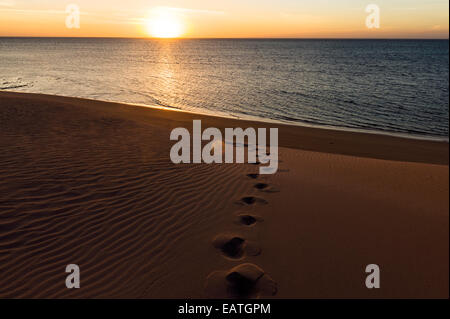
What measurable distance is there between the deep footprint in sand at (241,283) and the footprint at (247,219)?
1.16 m

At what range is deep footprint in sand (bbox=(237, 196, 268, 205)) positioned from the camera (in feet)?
19.7

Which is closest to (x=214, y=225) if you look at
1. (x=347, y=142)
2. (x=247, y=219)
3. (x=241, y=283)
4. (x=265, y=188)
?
(x=247, y=219)

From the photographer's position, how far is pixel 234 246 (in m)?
4.59

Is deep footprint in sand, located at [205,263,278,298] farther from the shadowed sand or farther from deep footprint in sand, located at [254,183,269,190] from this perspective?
deep footprint in sand, located at [254,183,269,190]

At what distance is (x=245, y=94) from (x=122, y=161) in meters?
18.8

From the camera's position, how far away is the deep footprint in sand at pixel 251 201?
236 inches

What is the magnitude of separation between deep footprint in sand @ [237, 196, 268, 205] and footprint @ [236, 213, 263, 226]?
523 millimetres

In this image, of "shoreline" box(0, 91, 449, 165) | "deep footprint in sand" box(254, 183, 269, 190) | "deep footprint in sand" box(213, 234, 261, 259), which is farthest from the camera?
"shoreline" box(0, 91, 449, 165)

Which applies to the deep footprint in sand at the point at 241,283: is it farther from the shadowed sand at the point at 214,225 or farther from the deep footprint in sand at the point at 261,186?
the deep footprint in sand at the point at 261,186

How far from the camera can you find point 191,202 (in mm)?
5930

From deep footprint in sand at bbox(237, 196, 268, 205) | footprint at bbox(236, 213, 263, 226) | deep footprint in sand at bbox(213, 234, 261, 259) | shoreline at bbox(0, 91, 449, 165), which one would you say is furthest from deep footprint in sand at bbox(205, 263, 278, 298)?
shoreline at bbox(0, 91, 449, 165)

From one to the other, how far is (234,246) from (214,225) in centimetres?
69
